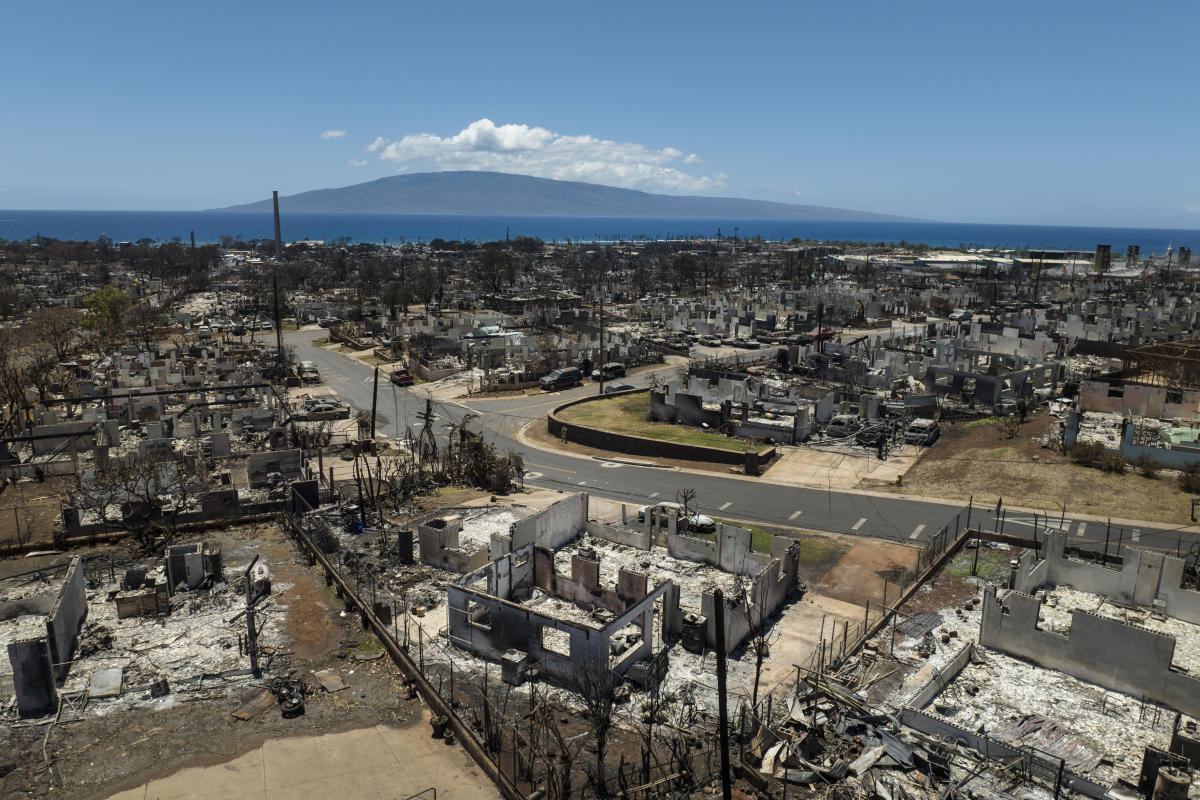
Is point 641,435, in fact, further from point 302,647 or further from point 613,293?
point 613,293

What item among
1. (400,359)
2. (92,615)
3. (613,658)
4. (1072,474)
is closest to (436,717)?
(613,658)

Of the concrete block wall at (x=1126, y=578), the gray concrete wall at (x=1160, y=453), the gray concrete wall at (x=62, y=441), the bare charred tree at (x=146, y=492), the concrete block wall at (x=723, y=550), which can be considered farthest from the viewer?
the gray concrete wall at (x=62, y=441)

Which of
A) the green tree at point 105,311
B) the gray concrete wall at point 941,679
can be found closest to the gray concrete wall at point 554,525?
the gray concrete wall at point 941,679

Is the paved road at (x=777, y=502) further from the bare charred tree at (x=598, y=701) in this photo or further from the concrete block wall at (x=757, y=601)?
the bare charred tree at (x=598, y=701)

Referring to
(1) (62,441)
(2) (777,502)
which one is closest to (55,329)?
(1) (62,441)

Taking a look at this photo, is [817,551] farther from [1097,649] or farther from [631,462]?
[631,462]
